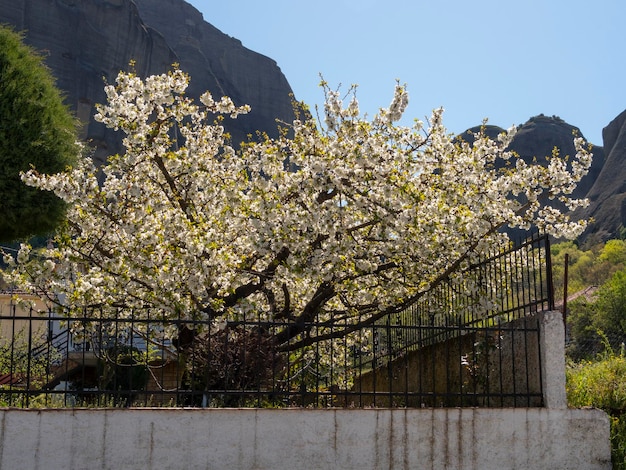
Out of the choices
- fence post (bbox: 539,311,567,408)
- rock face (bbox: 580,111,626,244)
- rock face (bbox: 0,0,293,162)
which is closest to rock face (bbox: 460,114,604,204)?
rock face (bbox: 580,111,626,244)

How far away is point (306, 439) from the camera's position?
328 inches

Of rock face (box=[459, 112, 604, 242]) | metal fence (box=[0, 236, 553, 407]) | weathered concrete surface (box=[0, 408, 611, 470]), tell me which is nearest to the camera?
weathered concrete surface (box=[0, 408, 611, 470])

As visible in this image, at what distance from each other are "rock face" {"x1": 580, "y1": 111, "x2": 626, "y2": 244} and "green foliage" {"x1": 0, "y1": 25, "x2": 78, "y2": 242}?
369ft

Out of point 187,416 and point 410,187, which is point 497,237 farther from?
point 187,416

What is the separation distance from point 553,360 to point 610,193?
124m

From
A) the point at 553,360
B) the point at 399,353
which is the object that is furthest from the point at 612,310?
the point at 553,360

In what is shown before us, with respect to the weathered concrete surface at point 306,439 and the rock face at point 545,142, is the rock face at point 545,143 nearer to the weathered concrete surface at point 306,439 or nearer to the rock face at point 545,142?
the rock face at point 545,142

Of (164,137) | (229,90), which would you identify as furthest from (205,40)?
(164,137)

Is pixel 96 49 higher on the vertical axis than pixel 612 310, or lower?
higher

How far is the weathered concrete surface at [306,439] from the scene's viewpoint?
775 centimetres

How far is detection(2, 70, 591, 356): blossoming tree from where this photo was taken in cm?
1061

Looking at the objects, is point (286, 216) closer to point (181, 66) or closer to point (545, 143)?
point (181, 66)

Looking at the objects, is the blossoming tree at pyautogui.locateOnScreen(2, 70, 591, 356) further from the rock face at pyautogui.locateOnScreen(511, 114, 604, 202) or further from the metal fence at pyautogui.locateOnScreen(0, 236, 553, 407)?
the rock face at pyautogui.locateOnScreen(511, 114, 604, 202)

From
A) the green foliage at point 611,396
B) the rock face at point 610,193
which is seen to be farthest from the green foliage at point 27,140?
the rock face at point 610,193
